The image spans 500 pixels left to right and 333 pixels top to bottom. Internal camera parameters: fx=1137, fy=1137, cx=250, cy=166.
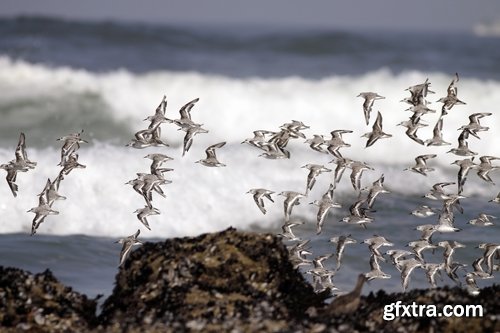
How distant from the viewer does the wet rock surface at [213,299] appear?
367 inches

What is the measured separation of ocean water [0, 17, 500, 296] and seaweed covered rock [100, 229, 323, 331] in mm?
2727

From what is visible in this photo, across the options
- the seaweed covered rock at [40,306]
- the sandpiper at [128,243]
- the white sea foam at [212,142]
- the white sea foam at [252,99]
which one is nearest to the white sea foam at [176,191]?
the white sea foam at [212,142]

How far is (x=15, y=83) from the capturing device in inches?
1152

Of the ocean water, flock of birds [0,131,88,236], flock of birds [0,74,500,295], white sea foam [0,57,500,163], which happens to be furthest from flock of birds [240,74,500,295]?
white sea foam [0,57,500,163]

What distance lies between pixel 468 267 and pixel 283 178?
20.8 ft

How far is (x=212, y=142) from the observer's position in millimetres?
25547

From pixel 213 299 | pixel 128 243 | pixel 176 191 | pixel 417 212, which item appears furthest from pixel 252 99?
pixel 213 299

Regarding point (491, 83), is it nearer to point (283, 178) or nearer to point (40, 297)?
point (283, 178)

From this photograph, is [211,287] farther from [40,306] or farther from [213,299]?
[40,306]

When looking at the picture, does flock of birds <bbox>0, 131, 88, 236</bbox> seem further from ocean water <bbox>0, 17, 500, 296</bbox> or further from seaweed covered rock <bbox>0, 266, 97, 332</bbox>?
seaweed covered rock <bbox>0, 266, 97, 332</bbox>

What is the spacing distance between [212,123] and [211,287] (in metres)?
18.0

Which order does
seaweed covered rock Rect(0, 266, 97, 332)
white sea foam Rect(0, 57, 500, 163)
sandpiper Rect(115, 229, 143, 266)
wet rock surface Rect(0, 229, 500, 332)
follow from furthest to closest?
white sea foam Rect(0, 57, 500, 163)
sandpiper Rect(115, 229, 143, 266)
seaweed covered rock Rect(0, 266, 97, 332)
wet rock surface Rect(0, 229, 500, 332)

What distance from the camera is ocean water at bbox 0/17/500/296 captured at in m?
17.1

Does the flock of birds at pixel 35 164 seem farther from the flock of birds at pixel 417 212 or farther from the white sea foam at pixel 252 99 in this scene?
the white sea foam at pixel 252 99
